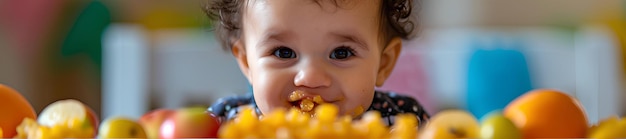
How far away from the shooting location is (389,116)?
107 centimetres

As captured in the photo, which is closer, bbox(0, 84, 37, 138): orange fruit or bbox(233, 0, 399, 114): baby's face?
bbox(0, 84, 37, 138): orange fruit

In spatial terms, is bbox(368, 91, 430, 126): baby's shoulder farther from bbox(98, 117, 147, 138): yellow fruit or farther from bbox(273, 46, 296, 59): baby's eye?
bbox(98, 117, 147, 138): yellow fruit

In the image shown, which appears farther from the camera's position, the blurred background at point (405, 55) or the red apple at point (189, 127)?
the blurred background at point (405, 55)

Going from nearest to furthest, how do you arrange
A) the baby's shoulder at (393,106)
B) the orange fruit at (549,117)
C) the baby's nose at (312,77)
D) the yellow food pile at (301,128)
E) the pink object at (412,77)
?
the yellow food pile at (301,128)
the orange fruit at (549,117)
the baby's nose at (312,77)
the baby's shoulder at (393,106)
the pink object at (412,77)

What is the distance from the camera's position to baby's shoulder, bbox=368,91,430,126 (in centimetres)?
107

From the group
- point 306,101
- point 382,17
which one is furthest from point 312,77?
point 382,17

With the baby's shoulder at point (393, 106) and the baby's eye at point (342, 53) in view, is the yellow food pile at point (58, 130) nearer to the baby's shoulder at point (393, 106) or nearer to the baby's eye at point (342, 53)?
the baby's eye at point (342, 53)

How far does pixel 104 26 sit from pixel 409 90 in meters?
1.21

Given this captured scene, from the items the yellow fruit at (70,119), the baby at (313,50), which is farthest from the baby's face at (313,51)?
the yellow fruit at (70,119)

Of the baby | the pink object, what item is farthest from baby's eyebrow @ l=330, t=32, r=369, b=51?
the pink object

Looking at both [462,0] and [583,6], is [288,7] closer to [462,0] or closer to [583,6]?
[462,0]

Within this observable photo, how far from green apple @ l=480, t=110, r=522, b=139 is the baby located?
0.84ft

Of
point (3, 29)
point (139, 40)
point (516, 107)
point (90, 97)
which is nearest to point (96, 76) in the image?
point (90, 97)

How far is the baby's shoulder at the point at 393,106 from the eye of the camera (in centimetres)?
107
